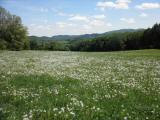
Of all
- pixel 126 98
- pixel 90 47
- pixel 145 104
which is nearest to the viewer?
pixel 145 104

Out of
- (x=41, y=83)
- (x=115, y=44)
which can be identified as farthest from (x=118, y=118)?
(x=115, y=44)

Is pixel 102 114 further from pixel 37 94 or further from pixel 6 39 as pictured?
pixel 6 39

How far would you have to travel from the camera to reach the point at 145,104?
1137 cm

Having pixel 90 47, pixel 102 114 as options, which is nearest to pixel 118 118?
pixel 102 114

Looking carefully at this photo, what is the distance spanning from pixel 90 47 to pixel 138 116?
445 ft

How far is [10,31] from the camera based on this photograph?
9544 cm

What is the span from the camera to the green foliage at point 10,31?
94.5m

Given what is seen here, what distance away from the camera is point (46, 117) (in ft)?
30.6

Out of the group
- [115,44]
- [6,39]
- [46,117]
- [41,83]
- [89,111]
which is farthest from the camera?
[115,44]

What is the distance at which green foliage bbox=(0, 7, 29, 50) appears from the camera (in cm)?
9450

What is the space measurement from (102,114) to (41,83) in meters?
7.55

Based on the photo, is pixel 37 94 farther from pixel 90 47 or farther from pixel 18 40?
pixel 90 47

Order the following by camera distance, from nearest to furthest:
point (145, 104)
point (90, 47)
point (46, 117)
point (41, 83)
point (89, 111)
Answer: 1. point (46, 117)
2. point (89, 111)
3. point (145, 104)
4. point (41, 83)
5. point (90, 47)

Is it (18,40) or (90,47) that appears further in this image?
(90,47)
